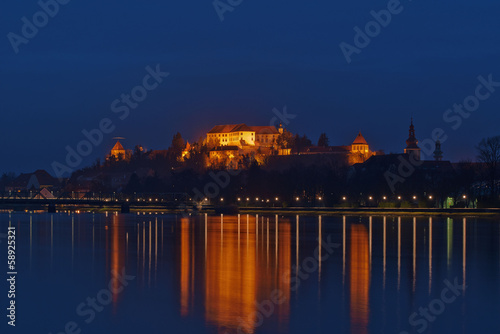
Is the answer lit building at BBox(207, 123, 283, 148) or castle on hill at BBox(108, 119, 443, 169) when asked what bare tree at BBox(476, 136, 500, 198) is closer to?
castle on hill at BBox(108, 119, 443, 169)

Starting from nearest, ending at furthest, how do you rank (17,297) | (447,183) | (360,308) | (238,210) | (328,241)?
Answer: (360,308)
(17,297)
(328,241)
(447,183)
(238,210)

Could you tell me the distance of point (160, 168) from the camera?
620ft

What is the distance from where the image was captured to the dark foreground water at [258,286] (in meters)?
18.4

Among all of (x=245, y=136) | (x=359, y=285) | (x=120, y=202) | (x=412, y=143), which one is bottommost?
(x=120, y=202)

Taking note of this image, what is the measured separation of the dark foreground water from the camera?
723 inches

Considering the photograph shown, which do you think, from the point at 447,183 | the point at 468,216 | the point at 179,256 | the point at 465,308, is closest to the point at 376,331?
the point at 465,308

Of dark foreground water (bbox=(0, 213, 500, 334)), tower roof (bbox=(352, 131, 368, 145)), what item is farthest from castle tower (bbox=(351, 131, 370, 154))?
dark foreground water (bbox=(0, 213, 500, 334))

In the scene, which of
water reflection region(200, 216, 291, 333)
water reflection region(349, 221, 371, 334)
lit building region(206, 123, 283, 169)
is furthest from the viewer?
lit building region(206, 123, 283, 169)

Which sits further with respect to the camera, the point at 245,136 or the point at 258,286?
the point at 245,136

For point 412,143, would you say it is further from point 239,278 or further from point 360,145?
point 239,278

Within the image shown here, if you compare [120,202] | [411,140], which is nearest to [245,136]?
[411,140]

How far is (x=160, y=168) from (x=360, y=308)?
17076 centimetres

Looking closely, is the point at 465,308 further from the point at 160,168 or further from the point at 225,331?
the point at 160,168

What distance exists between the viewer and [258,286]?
23.3 meters
